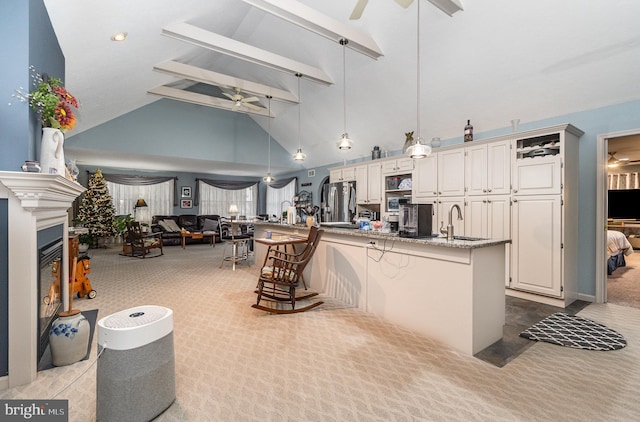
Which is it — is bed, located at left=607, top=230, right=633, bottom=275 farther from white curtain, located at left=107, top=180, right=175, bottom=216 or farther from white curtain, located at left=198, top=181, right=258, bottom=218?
white curtain, located at left=107, top=180, right=175, bottom=216

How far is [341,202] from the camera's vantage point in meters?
6.91

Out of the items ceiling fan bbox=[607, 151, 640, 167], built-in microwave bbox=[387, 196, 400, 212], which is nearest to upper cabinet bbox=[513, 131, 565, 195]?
built-in microwave bbox=[387, 196, 400, 212]

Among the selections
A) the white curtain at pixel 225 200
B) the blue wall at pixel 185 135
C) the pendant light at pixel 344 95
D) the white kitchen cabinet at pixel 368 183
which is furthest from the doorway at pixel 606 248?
the white curtain at pixel 225 200

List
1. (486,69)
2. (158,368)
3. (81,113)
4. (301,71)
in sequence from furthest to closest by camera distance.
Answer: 1. (81,113)
2. (301,71)
3. (486,69)
4. (158,368)

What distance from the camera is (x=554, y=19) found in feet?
10.0

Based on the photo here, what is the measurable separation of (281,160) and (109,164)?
5.10 m

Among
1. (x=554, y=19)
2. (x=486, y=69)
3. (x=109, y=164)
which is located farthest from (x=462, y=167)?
(x=109, y=164)

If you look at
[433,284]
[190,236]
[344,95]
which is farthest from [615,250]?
[190,236]

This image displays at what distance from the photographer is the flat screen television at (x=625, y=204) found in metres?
7.82

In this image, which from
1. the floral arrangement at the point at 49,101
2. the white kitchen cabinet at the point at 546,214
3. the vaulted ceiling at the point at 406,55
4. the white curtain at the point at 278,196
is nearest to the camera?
the floral arrangement at the point at 49,101

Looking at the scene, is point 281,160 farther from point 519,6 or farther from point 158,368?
A: point 158,368

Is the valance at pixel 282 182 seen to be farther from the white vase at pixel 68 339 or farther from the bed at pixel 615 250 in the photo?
the white vase at pixel 68 339

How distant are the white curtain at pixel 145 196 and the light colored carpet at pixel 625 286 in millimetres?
10973

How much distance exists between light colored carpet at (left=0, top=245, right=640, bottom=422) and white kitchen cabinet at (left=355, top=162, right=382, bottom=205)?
11.0ft
